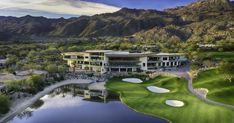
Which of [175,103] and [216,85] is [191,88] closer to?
[216,85]

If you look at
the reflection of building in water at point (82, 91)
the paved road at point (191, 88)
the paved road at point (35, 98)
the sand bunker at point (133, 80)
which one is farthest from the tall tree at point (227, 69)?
the paved road at point (35, 98)

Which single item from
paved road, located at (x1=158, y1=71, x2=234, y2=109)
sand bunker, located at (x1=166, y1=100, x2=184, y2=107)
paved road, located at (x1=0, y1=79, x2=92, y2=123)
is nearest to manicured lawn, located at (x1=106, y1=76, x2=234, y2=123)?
sand bunker, located at (x1=166, y1=100, x2=184, y2=107)

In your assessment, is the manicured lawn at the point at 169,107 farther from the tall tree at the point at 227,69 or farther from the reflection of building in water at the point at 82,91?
the tall tree at the point at 227,69

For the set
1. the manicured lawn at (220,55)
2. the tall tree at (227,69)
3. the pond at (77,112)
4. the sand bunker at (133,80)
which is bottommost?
the pond at (77,112)

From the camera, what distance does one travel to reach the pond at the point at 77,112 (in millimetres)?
61281

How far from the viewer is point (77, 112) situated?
6688 centimetres

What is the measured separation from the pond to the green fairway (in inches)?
673

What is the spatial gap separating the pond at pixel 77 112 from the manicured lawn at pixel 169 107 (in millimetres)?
2659

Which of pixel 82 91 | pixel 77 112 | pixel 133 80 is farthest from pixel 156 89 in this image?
pixel 77 112

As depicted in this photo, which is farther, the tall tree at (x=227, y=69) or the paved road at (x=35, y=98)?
the tall tree at (x=227, y=69)

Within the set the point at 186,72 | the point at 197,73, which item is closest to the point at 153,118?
the point at 197,73

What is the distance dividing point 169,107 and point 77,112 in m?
18.5

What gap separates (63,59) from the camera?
427ft

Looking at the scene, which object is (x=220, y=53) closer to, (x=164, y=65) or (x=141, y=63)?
(x=164, y=65)
